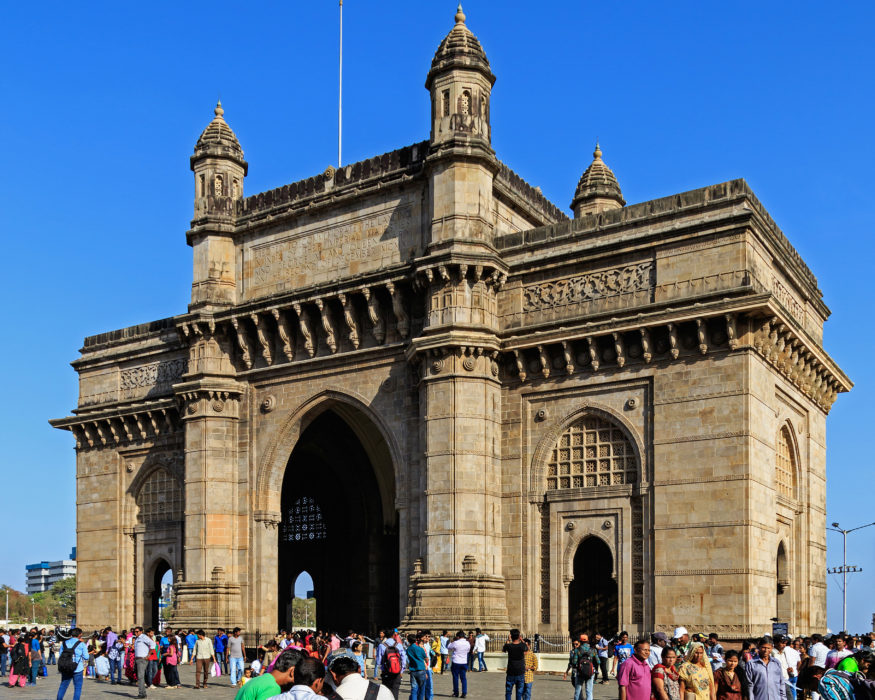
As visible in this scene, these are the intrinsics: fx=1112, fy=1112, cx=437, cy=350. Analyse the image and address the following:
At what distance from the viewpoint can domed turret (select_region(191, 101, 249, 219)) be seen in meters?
34.8

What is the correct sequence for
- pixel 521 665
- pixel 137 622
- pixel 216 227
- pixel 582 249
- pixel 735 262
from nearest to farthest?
pixel 521 665
pixel 735 262
pixel 582 249
pixel 216 227
pixel 137 622

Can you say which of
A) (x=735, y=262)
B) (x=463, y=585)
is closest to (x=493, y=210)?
(x=735, y=262)

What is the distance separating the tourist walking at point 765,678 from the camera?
42.7 feet

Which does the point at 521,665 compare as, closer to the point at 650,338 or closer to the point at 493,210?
the point at 650,338

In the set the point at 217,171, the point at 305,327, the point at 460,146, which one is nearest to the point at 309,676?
the point at 460,146

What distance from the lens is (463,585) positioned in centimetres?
2691

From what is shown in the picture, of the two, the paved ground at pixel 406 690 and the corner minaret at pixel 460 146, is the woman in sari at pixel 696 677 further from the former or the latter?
the corner minaret at pixel 460 146

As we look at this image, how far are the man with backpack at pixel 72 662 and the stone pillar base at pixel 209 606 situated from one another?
11.2 meters

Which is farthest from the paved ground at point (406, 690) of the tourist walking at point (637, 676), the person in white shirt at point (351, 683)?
the person in white shirt at point (351, 683)

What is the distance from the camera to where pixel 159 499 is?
37438 mm

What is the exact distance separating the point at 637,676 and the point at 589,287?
16.2m

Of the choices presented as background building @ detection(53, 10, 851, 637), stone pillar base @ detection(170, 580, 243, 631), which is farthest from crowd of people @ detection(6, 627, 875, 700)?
background building @ detection(53, 10, 851, 637)

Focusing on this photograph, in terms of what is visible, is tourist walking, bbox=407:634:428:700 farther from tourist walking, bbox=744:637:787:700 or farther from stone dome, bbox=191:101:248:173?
stone dome, bbox=191:101:248:173

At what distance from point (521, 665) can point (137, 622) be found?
2302 cm
